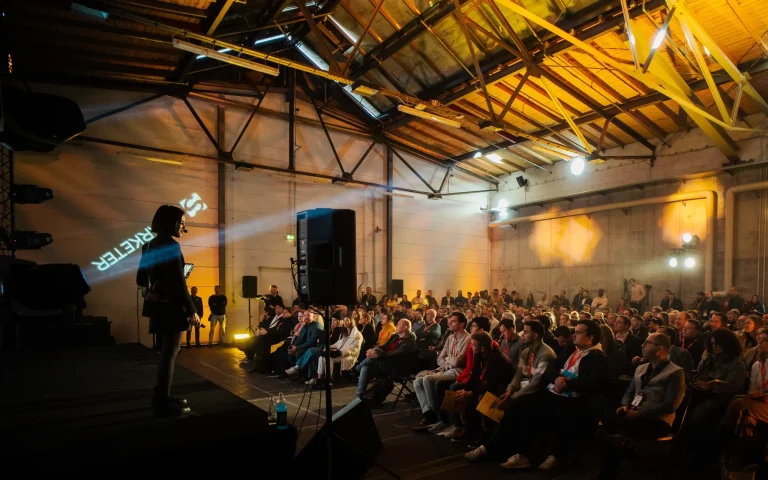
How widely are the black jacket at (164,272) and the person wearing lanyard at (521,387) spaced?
2767mm

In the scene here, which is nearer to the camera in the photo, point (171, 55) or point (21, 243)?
point (21, 243)

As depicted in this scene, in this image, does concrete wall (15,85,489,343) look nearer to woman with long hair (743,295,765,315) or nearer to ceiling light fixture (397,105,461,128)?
ceiling light fixture (397,105,461,128)

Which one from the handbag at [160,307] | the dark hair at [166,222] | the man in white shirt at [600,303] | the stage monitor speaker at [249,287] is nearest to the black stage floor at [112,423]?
the handbag at [160,307]

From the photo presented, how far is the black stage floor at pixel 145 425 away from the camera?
2436 mm

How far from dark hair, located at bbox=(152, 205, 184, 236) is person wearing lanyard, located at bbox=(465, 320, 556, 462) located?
3111 mm

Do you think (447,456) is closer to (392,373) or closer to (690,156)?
(392,373)

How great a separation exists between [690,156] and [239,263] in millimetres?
12465

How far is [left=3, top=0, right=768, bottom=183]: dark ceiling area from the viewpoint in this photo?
23.8ft

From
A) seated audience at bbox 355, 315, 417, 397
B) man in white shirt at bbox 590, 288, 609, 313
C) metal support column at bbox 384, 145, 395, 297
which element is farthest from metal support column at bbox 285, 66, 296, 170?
man in white shirt at bbox 590, 288, 609, 313

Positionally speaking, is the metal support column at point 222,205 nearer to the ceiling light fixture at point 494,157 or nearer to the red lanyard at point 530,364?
the ceiling light fixture at point 494,157

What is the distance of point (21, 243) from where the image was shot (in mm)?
7375

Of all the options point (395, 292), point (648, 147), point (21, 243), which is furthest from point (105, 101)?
point (648, 147)

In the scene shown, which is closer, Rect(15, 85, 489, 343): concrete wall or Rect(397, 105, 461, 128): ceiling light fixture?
Rect(397, 105, 461, 128): ceiling light fixture

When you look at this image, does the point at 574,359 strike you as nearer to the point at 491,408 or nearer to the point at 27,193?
the point at 491,408
